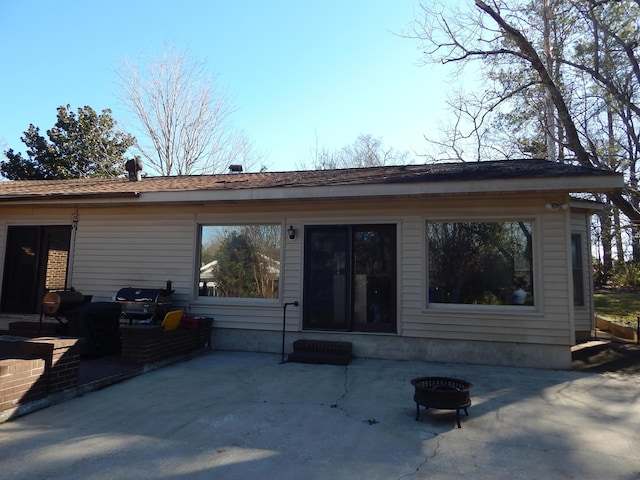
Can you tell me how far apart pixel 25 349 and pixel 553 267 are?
693 centimetres

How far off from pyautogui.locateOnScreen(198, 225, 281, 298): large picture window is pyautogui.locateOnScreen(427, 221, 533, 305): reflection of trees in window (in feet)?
9.17

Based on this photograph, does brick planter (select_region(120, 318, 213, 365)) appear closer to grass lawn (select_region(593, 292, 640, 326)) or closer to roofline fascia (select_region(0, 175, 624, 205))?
roofline fascia (select_region(0, 175, 624, 205))

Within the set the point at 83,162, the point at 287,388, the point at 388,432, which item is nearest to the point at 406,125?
the point at 287,388

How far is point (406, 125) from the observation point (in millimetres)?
13531

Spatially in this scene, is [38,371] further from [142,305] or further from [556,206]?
[556,206]

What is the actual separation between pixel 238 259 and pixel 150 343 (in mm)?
2322

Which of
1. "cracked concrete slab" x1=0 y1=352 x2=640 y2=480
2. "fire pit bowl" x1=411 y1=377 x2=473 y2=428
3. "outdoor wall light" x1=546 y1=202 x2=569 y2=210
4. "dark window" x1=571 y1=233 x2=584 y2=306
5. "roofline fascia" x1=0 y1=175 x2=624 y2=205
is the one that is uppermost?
"roofline fascia" x1=0 y1=175 x2=624 y2=205

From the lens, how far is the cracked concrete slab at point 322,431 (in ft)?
9.62

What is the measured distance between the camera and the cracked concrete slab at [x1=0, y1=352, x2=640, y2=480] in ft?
9.62

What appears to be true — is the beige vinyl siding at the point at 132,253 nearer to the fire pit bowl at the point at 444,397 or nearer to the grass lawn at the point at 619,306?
the fire pit bowl at the point at 444,397

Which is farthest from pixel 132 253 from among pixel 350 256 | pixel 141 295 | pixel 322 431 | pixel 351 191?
pixel 322 431

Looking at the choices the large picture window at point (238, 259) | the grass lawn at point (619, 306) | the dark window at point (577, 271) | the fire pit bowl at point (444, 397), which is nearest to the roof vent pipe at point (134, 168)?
the large picture window at point (238, 259)

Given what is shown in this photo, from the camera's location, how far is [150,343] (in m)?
5.73

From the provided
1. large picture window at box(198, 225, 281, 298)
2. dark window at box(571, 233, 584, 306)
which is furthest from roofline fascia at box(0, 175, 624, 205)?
dark window at box(571, 233, 584, 306)
